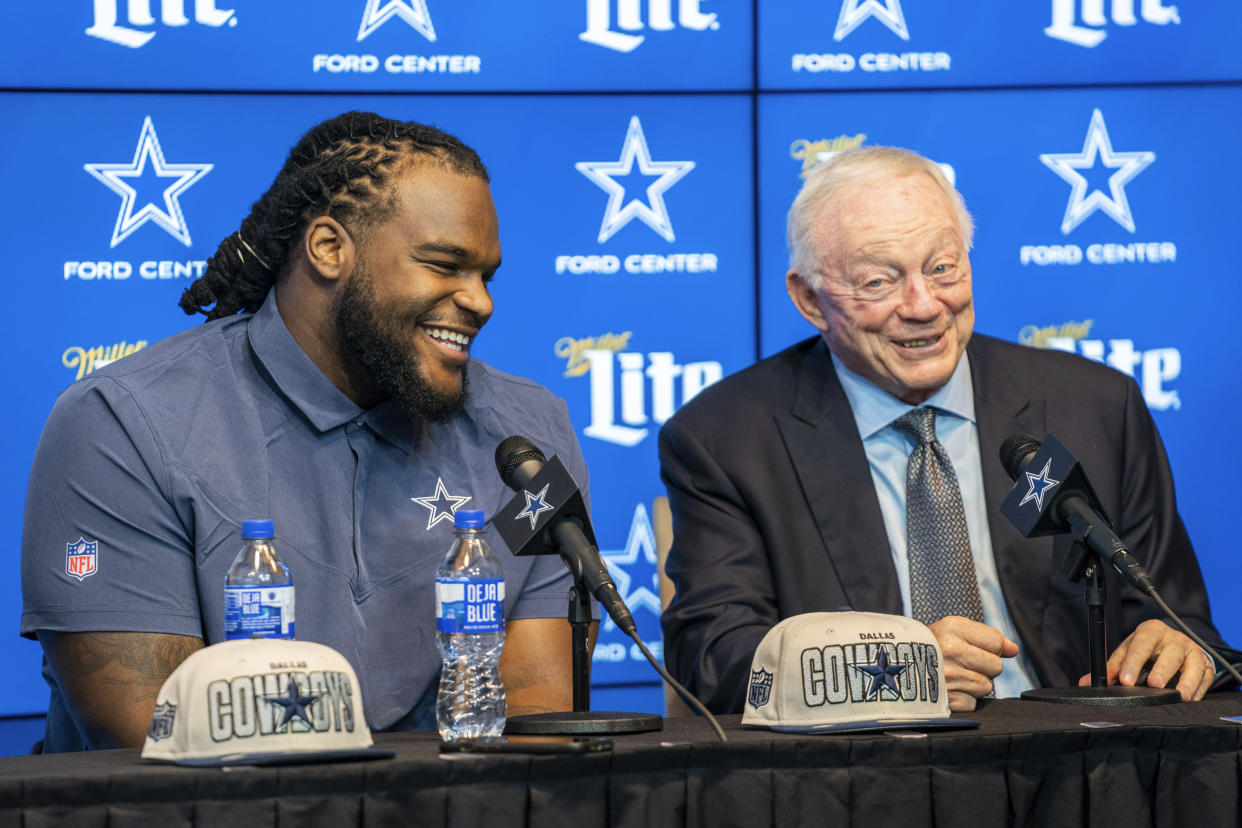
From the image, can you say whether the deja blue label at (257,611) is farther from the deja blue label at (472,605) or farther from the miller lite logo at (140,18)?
the miller lite logo at (140,18)

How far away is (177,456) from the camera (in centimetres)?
194

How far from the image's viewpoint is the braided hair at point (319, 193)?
216 centimetres

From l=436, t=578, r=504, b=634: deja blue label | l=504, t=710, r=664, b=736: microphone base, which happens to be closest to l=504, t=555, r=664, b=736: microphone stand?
l=504, t=710, r=664, b=736: microphone base

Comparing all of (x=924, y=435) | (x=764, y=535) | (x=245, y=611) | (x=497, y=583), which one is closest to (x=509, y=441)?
(x=497, y=583)

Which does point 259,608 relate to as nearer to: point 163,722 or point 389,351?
point 163,722

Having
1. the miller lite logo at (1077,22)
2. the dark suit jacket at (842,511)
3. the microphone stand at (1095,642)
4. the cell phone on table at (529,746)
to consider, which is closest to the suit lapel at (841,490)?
the dark suit jacket at (842,511)

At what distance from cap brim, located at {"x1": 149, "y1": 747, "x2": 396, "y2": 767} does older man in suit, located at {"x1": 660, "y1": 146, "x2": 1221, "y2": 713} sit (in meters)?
0.94

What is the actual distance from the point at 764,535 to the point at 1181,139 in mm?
2290

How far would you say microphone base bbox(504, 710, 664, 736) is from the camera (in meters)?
1.52

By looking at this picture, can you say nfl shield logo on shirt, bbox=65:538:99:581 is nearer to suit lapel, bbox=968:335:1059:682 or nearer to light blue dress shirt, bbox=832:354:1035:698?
light blue dress shirt, bbox=832:354:1035:698

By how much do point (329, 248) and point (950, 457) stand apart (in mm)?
1110

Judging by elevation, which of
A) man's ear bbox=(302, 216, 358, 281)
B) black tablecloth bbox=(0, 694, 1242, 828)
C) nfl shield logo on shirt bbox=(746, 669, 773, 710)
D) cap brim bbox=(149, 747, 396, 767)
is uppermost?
man's ear bbox=(302, 216, 358, 281)

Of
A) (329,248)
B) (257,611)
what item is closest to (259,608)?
(257,611)

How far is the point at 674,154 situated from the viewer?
3.92 meters
